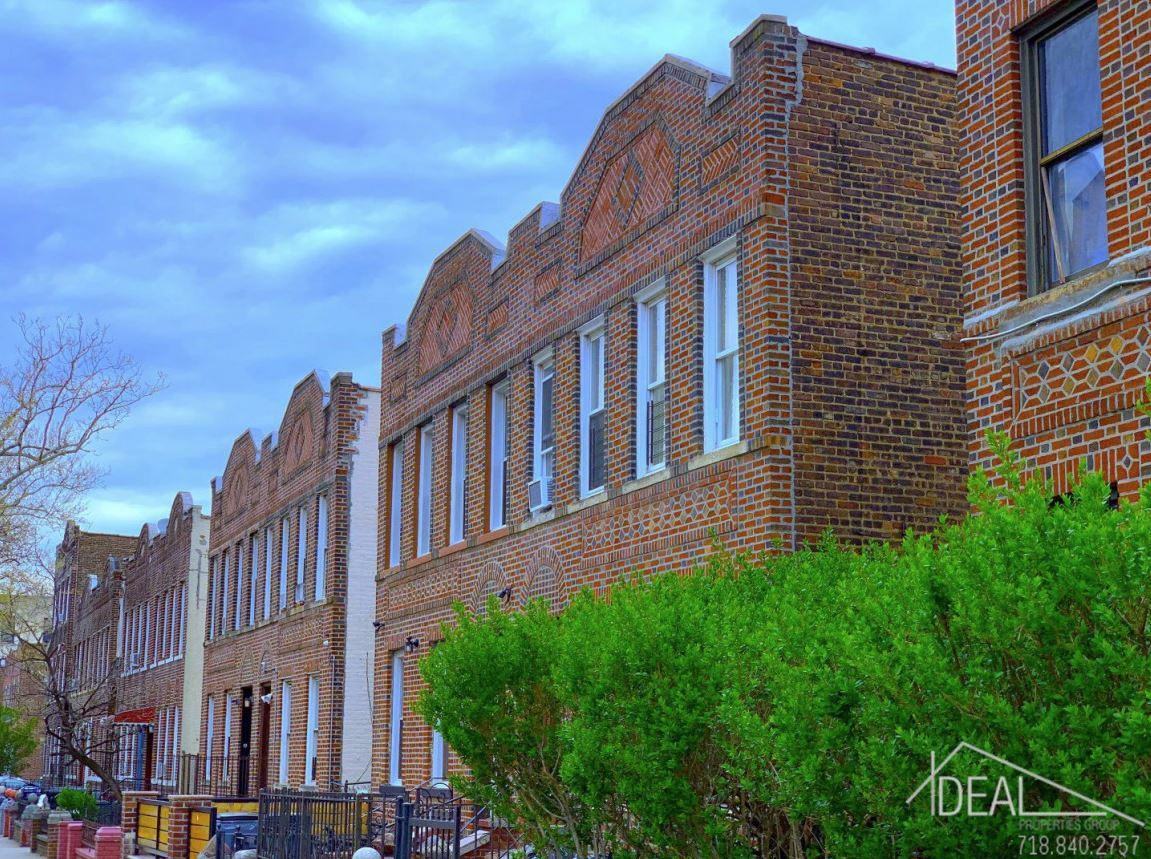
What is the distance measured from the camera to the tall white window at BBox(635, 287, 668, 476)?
1677cm

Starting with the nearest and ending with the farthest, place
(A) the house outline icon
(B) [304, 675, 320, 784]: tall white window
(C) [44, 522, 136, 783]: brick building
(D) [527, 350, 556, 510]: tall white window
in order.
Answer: (A) the house outline icon, (D) [527, 350, 556, 510]: tall white window, (B) [304, 675, 320, 784]: tall white window, (C) [44, 522, 136, 783]: brick building

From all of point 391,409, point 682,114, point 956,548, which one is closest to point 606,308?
point 682,114

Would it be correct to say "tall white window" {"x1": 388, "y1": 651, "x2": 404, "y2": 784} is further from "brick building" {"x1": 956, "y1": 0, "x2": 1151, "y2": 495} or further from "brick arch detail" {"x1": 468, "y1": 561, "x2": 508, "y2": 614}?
"brick building" {"x1": 956, "y1": 0, "x2": 1151, "y2": 495}

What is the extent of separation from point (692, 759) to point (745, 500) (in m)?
→ 5.67

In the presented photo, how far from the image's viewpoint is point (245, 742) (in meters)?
35.1

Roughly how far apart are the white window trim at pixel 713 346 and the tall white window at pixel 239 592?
23074 mm

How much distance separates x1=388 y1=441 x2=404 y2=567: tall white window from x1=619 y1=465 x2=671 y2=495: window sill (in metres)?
8.93

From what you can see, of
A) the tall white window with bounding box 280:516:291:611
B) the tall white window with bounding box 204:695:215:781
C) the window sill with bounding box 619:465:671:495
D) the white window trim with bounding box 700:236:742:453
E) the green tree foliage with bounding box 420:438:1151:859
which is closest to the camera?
the green tree foliage with bounding box 420:438:1151:859

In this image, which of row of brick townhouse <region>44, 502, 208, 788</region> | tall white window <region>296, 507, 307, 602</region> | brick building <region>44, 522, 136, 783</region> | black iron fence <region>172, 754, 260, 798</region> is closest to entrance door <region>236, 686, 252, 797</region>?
black iron fence <region>172, 754, 260, 798</region>

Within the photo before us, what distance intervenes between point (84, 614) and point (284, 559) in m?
35.6

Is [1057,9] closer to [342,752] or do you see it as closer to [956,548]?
[956,548]

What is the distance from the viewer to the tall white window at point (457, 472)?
74.9 feet

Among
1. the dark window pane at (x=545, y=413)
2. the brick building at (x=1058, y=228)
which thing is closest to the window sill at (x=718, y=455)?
the brick building at (x=1058, y=228)

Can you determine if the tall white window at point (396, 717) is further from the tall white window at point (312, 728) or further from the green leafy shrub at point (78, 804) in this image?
the green leafy shrub at point (78, 804)
